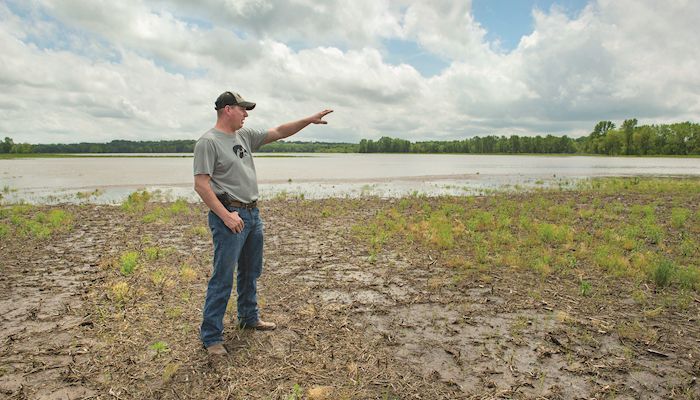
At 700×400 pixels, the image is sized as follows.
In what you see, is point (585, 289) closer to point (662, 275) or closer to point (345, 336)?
point (662, 275)

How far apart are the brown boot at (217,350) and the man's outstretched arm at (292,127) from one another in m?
2.85

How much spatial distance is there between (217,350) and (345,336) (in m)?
1.74

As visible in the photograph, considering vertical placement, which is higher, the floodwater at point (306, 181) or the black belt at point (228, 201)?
the black belt at point (228, 201)

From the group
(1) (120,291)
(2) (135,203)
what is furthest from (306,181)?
(1) (120,291)

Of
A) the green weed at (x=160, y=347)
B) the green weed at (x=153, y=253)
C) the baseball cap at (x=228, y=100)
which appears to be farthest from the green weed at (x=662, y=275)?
the green weed at (x=153, y=253)

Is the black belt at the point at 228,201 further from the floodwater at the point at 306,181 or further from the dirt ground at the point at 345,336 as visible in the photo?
the floodwater at the point at 306,181

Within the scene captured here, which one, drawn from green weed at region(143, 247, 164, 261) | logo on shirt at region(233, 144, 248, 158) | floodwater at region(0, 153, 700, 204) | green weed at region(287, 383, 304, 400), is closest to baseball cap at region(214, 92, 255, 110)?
logo on shirt at region(233, 144, 248, 158)

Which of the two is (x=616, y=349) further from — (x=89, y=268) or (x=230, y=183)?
(x=89, y=268)

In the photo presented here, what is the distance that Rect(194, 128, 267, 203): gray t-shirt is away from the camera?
4488 mm

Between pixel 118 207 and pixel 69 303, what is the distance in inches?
576

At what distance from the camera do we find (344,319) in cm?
617

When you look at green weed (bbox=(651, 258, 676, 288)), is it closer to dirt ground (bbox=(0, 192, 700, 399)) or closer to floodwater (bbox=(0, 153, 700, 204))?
dirt ground (bbox=(0, 192, 700, 399))

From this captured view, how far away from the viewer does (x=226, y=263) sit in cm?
482

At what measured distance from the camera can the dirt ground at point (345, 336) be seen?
438 centimetres
